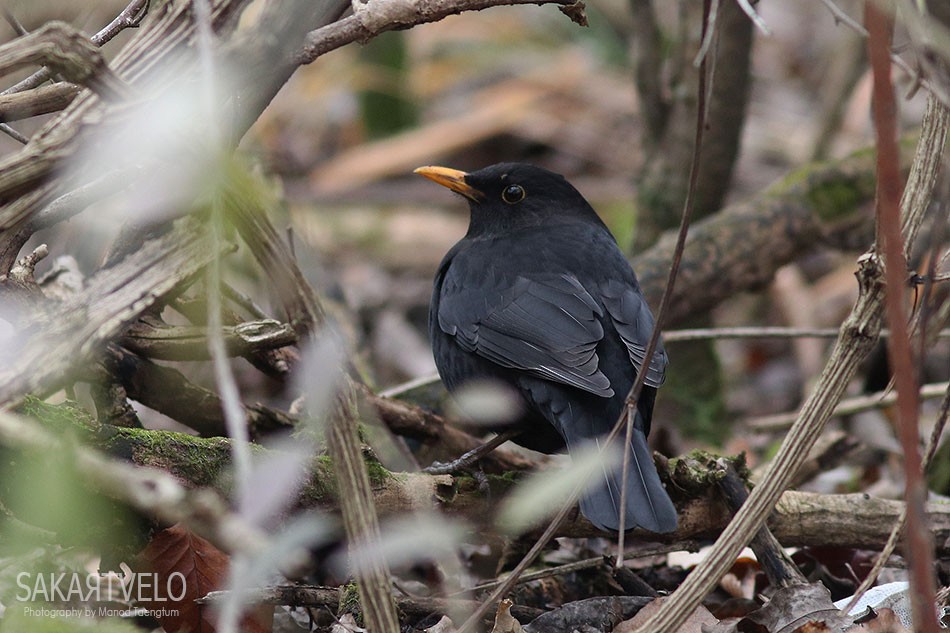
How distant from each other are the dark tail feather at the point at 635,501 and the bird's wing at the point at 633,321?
17.3 inches

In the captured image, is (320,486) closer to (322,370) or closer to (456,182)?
(322,370)

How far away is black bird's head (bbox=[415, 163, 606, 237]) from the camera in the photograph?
4.33 meters

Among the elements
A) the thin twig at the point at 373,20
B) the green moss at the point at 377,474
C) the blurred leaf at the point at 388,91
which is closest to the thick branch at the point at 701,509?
the green moss at the point at 377,474

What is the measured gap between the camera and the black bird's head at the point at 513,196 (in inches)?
170

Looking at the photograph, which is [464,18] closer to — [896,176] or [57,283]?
[57,283]

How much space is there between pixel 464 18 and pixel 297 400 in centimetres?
812

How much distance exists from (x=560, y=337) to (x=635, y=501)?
0.76 metres

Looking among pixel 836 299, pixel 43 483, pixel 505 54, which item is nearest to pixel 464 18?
pixel 505 54

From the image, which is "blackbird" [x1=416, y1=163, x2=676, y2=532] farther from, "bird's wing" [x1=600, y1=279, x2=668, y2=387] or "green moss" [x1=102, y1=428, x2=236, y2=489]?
"green moss" [x1=102, y1=428, x2=236, y2=489]

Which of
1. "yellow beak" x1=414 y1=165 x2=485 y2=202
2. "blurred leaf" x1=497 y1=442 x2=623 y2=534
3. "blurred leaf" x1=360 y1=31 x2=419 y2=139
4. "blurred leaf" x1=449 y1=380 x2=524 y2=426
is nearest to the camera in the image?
"blurred leaf" x1=497 y1=442 x2=623 y2=534

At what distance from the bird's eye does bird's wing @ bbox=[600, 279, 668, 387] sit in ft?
2.65

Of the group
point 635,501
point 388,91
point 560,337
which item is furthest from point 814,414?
point 388,91

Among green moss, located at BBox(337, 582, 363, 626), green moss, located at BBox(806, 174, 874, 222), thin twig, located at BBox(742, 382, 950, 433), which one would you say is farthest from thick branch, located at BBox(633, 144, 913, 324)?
green moss, located at BBox(337, 582, 363, 626)

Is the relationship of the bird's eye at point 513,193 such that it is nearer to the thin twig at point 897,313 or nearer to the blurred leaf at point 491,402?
the blurred leaf at point 491,402
